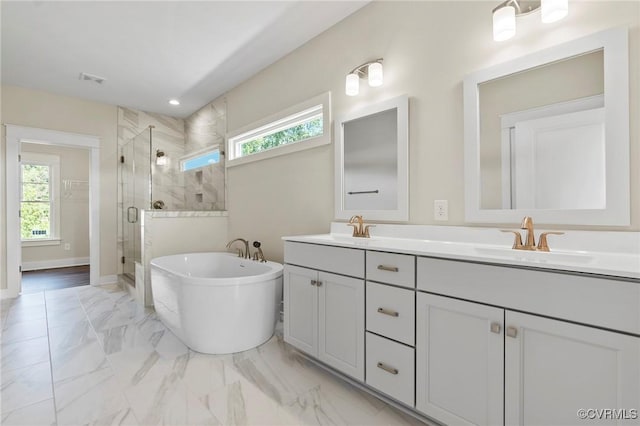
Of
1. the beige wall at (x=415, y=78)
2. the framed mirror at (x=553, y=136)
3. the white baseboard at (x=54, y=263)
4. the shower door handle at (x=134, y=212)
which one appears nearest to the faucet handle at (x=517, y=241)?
the framed mirror at (x=553, y=136)

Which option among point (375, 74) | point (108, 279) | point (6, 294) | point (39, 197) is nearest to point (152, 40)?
point (375, 74)

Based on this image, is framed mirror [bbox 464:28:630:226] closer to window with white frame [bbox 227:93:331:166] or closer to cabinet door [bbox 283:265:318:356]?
cabinet door [bbox 283:265:318:356]

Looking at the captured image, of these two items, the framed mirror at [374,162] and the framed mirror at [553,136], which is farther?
the framed mirror at [374,162]

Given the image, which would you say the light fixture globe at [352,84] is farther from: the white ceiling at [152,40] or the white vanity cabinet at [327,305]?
the white vanity cabinet at [327,305]

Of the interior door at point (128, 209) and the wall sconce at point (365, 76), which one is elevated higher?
the wall sconce at point (365, 76)

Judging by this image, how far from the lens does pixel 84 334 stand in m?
2.53

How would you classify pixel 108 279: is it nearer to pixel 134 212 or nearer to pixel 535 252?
pixel 134 212

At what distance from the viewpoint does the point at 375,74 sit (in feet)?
6.72

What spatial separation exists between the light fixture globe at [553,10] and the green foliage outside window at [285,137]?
1.60 metres

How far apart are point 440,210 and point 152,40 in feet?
9.17

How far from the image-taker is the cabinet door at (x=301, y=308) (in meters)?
1.90

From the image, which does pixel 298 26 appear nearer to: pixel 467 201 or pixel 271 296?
pixel 467 201

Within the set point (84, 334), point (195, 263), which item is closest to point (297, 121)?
point (195, 263)

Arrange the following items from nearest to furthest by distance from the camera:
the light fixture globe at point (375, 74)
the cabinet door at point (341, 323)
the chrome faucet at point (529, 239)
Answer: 1. the chrome faucet at point (529, 239)
2. the cabinet door at point (341, 323)
3. the light fixture globe at point (375, 74)
